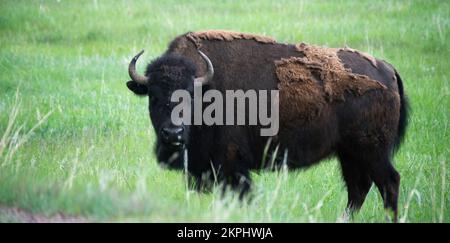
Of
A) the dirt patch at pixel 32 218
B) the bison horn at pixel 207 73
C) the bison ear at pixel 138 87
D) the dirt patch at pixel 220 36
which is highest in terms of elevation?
the dirt patch at pixel 220 36

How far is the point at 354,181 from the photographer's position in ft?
24.0

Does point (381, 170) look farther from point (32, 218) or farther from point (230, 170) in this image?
point (32, 218)

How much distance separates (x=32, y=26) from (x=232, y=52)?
10609 mm

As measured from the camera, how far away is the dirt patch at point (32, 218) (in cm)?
446

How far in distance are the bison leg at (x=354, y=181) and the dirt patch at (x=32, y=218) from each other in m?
3.48

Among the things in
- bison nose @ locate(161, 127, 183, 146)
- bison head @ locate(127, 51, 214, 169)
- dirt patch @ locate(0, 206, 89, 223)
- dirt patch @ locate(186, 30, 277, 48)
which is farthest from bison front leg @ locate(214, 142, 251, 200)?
dirt patch @ locate(0, 206, 89, 223)

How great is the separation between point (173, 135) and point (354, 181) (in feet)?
7.08

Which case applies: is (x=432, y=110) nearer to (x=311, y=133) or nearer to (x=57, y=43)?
(x=311, y=133)

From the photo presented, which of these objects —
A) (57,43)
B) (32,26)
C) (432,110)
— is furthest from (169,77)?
(32,26)

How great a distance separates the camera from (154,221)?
4297 mm

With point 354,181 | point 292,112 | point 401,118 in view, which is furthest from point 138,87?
point 401,118

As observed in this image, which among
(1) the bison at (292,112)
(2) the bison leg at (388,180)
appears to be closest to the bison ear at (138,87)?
(1) the bison at (292,112)

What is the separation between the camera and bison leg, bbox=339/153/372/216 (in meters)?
7.18

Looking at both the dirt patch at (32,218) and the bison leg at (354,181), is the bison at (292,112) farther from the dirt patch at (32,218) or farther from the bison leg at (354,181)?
the dirt patch at (32,218)
